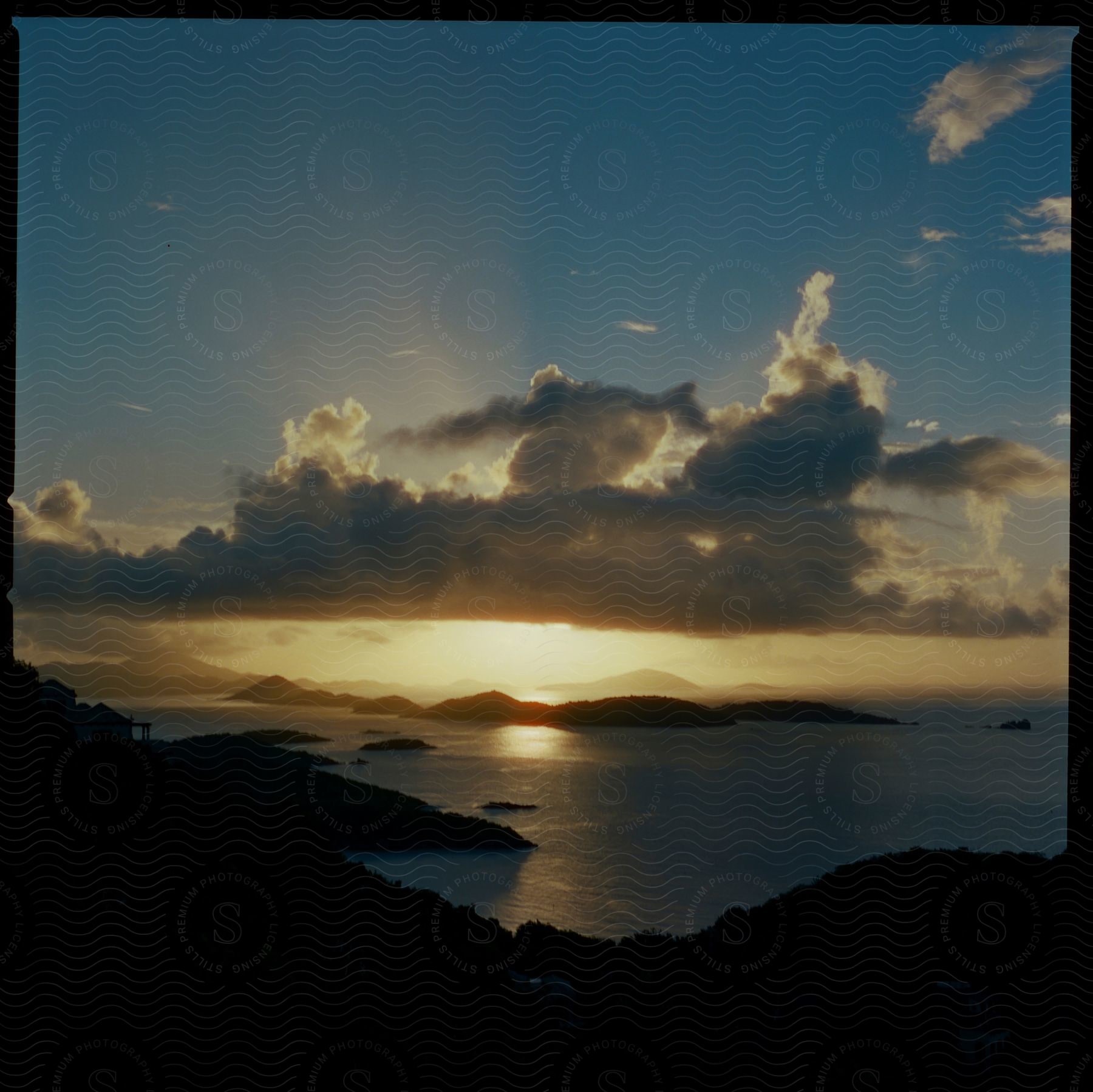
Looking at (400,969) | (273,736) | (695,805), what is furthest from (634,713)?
(273,736)

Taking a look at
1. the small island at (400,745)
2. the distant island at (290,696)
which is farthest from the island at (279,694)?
the small island at (400,745)

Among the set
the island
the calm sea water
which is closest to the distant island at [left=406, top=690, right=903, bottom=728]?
the calm sea water

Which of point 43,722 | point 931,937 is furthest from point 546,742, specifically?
point 43,722

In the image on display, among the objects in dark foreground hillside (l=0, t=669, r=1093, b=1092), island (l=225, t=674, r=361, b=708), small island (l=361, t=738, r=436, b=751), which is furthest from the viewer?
small island (l=361, t=738, r=436, b=751)

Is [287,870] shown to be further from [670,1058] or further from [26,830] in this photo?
[670,1058]

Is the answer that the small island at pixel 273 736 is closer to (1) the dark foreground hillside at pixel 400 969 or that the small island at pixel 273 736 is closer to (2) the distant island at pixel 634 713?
(1) the dark foreground hillside at pixel 400 969

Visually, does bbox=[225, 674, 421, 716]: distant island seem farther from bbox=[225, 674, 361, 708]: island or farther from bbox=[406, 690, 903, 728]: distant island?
bbox=[406, 690, 903, 728]: distant island

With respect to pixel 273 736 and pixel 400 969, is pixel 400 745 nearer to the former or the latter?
pixel 273 736
